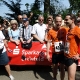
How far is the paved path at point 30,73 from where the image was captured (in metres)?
6.48

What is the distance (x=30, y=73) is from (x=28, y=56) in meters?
0.56

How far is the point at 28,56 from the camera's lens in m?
6.82

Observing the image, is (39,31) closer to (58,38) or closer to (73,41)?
(58,38)

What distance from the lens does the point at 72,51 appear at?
439cm

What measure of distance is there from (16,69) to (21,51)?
82cm

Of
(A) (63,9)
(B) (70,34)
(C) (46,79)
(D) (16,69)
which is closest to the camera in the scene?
(B) (70,34)

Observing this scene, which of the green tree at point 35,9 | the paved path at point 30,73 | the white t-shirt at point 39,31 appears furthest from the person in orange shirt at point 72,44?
the green tree at point 35,9

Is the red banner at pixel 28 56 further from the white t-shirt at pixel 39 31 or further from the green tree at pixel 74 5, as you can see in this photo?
the green tree at pixel 74 5

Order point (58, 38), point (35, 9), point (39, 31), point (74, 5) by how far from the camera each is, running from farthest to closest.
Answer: point (74, 5), point (35, 9), point (39, 31), point (58, 38)

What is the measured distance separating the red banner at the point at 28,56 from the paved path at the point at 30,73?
35 centimetres

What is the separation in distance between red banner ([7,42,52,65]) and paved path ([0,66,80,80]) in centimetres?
35

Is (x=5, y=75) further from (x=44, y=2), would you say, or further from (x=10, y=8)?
(x=10, y=8)

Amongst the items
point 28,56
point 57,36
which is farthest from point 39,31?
point 57,36

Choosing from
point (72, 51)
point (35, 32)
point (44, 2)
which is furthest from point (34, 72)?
Answer: point (44, 2)
